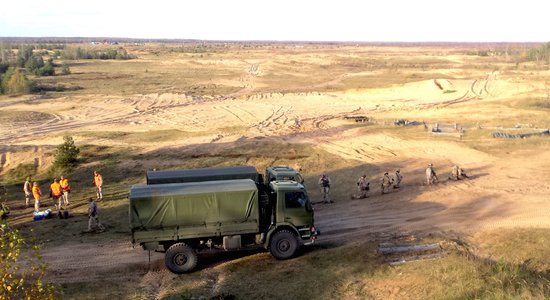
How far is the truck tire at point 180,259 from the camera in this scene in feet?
51.3

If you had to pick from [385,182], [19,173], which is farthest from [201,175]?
[19,173]

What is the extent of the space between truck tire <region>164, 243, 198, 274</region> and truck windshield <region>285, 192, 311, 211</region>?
10.3 feet

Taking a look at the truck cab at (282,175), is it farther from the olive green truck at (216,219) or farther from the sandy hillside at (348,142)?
the olive green truck at (216,219)

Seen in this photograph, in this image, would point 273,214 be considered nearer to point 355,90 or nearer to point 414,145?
point 414,145

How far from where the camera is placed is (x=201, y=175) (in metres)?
18.7

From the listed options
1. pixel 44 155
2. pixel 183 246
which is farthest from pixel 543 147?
pixel 44 155

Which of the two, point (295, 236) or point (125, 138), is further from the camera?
point (125, 138)

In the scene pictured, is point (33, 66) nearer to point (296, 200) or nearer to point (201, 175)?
point (201, 175)

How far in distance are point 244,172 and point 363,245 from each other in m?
5.08

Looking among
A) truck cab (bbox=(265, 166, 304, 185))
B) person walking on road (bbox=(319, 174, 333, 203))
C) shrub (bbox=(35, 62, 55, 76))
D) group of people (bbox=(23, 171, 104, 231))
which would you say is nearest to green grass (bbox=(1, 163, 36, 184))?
group of people (bbox=(23, 171, 104, 231))

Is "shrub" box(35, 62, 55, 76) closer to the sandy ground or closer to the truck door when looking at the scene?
the sandy ground

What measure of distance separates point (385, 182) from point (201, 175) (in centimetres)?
1082

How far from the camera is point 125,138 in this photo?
1510 inches

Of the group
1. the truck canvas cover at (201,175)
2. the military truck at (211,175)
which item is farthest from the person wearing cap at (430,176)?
the truck canvas cover at (201,175)
